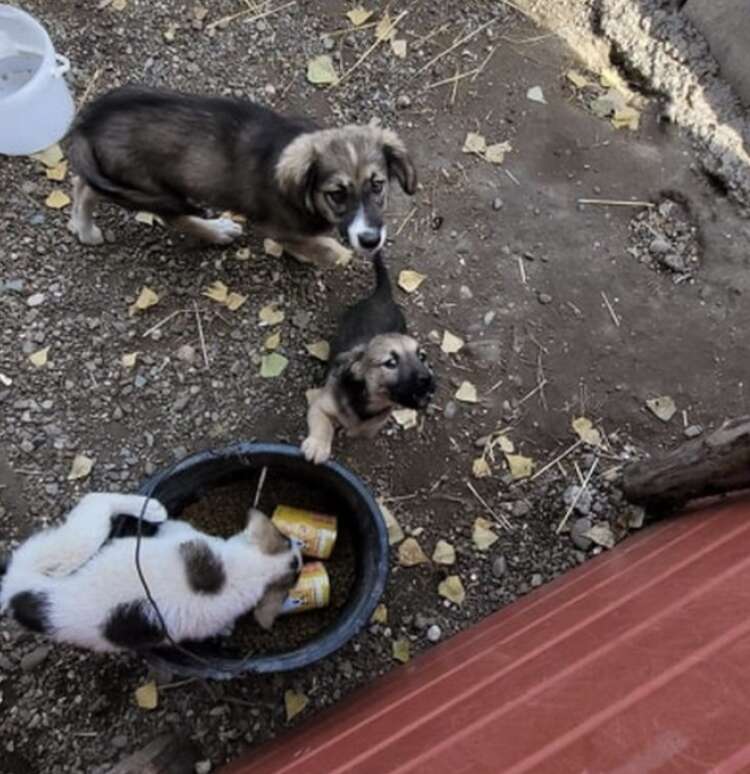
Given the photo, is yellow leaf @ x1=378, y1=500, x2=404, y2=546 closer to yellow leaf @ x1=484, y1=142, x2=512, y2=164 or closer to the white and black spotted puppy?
the white and black spotted puppy

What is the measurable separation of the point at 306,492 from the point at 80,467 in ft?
3.01

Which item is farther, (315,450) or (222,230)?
(222,230)

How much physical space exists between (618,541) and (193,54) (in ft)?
9.58

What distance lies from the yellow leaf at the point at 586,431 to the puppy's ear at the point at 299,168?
4.72ft

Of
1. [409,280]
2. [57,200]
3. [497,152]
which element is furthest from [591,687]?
[57,200]

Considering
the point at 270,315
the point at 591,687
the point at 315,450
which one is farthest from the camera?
the point at 270,315

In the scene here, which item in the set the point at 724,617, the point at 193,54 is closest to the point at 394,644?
the point at 724,617

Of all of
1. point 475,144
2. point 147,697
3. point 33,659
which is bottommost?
point 33,659

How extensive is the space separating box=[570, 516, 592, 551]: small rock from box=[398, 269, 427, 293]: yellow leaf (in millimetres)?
1197

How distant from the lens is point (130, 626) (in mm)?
2904

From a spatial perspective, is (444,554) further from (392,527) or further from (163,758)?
(163,758)

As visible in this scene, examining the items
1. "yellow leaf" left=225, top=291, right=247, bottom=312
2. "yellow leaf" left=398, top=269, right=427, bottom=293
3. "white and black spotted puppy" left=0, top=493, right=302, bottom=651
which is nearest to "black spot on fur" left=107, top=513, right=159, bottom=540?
"white and black spotted puppy" left=0, top=493, right=302, bottom=651

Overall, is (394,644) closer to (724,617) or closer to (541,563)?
(541,563)

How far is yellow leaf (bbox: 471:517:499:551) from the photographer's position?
12.4 feet
